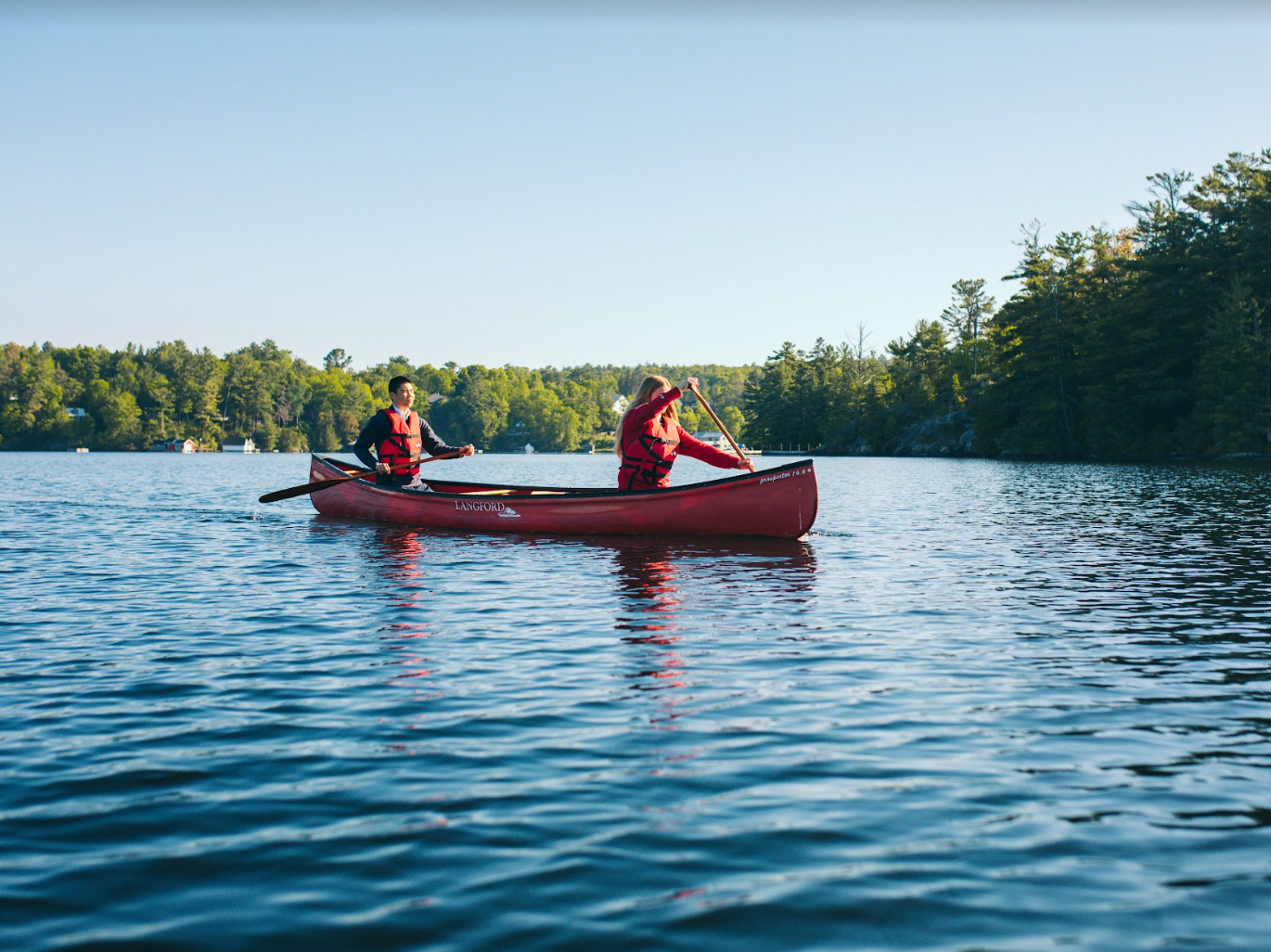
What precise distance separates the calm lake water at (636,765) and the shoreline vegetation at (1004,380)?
51.8 metres

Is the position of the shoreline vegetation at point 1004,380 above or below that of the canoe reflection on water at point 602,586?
above

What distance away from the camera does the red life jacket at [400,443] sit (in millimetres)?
17531

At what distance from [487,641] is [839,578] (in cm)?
517

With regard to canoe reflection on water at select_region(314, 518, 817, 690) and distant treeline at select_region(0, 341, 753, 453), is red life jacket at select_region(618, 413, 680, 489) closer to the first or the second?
canoe reflection on water at select_region(314, 518, 817, 690)

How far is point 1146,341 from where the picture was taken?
59.4m

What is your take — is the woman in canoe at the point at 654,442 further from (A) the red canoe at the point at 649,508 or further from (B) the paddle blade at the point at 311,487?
(B) the paddle blade at the point at 311,487

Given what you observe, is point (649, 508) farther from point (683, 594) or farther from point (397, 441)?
point (397, 441)

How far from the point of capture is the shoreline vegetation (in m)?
55.4

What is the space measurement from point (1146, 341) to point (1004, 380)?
15.8m

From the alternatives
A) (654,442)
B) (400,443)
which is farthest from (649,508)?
(400,443)

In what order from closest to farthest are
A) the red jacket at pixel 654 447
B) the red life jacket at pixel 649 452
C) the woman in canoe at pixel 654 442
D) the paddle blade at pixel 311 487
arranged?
the woman in canoe at pixel 654 442
the red jacket at pixel 654 447
the red life jacket at pixel 649 452
the paddle blade at pixel 311 487

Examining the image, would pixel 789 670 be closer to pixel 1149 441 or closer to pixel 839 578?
pixel 839 578

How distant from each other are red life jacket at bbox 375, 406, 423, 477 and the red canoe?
1.77 ft

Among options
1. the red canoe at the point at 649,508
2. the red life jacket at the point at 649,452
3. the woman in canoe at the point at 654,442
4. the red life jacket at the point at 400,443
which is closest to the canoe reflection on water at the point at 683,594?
the red canoe at the point at 649,508
